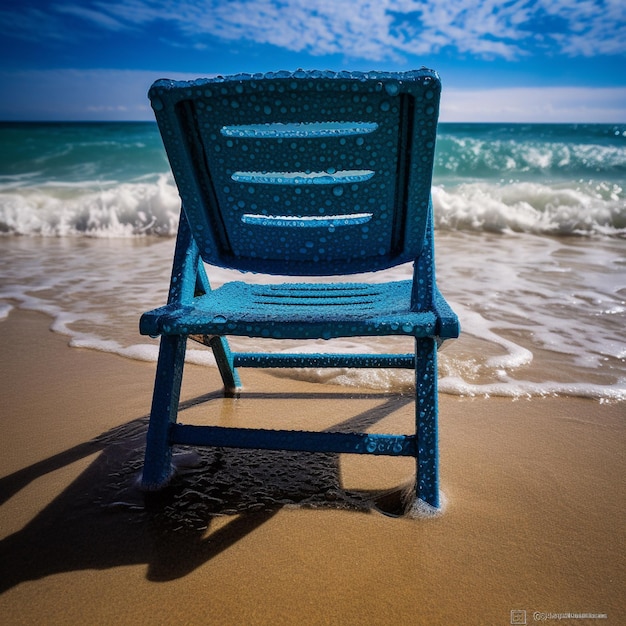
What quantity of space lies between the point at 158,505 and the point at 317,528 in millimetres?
492

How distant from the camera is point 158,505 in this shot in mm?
1709

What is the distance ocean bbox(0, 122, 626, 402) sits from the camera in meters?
2.86

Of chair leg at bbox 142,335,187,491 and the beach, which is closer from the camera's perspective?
the beach

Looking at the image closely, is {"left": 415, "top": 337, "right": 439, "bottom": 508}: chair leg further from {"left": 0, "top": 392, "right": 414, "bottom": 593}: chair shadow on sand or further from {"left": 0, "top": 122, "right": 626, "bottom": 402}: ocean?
{"left": 0, "top": 122, "right": 626, "bottom": 402}: ocean

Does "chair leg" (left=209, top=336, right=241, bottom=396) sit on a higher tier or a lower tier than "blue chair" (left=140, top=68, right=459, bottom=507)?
lower

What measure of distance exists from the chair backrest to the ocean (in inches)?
45.2

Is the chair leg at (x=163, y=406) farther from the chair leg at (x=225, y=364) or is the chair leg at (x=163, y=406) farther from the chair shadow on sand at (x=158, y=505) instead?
the chair leg at (x=225, y=364)

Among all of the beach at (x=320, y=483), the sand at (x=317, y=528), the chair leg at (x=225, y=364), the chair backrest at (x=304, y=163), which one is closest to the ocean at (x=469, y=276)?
the beach at (x=320, y=483)

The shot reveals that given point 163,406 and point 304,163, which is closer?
point 304,163

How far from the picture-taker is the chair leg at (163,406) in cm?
167

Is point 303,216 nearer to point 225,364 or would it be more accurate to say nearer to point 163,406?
point 163,406

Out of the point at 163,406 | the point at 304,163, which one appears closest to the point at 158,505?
the point at 163,406

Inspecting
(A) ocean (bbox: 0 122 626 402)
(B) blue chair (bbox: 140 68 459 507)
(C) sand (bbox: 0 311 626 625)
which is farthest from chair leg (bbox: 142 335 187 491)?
→ (A) ocean (bbox: 0 122 626 402)

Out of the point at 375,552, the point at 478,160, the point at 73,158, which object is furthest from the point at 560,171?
the point at 375,552
